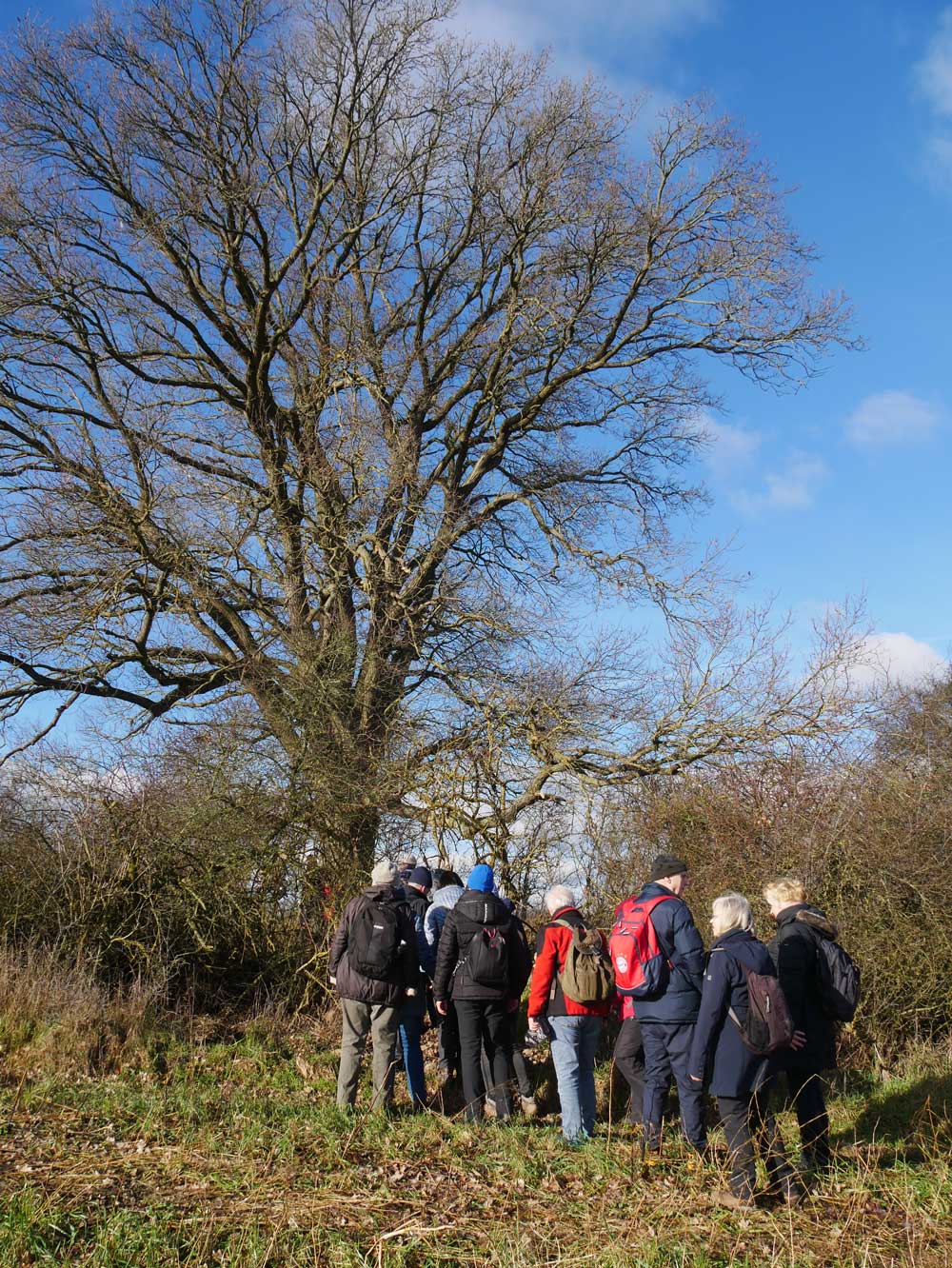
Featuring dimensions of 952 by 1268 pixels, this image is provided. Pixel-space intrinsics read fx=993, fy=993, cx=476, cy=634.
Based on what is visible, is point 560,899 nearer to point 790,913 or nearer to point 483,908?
point 483,908

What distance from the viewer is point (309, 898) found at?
30.7ft

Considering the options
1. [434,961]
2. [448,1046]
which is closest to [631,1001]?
[434,961]

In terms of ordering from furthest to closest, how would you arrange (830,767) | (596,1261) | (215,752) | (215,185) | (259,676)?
(215,185) → (259,676) → (215,752) → (830,767) → (596,1261)

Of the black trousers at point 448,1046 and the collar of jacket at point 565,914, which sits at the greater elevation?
the collar of jacket at point 565,914

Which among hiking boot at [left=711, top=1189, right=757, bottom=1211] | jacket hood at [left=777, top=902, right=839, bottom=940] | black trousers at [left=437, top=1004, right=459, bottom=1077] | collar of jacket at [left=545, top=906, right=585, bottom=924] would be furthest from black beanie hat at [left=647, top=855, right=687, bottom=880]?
black trousers at [left=437, top=1004, right=459, bottom=1077]

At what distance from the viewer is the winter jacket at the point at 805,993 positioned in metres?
5.41

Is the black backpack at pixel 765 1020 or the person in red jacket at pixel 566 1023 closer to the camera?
the black backpack at pixel 765 1020

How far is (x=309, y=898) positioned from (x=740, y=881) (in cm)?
395

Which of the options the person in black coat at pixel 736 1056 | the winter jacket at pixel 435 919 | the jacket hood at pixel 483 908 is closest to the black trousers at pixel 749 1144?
the person in black coat at pixel 736 1056

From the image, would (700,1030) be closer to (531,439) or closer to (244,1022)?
(244,1022)

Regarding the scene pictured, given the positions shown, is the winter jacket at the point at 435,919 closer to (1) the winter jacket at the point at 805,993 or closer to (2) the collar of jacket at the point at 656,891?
(2) the collar of jacket at the point at 656,891

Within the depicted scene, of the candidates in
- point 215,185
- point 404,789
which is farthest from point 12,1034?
point 215,185

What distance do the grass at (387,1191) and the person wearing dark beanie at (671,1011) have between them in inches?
→ 9.1

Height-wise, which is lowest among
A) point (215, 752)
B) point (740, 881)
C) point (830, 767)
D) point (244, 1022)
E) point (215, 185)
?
point (244, 1022)
